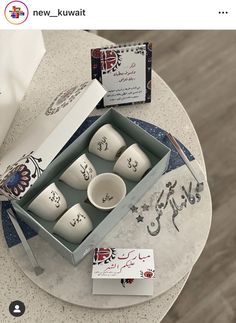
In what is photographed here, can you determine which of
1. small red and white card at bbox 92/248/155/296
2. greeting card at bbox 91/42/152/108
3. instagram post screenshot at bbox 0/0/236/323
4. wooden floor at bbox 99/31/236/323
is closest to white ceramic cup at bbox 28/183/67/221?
instagram post screenshot at bbox 0/0/236/323

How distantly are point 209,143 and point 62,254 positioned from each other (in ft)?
3.71

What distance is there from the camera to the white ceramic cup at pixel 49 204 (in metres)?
1.01

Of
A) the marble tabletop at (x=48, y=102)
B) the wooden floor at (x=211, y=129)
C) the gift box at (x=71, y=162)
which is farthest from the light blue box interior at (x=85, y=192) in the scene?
the wooden floor at (x=211, y=129)

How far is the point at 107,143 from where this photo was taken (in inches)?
43.1

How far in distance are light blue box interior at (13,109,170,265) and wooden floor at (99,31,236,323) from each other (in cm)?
79

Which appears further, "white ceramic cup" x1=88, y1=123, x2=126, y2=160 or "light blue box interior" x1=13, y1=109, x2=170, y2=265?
"white ceramic cup" x1=88, y1=123, x2=126, y2=160

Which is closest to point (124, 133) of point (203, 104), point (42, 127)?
point (42, 127)

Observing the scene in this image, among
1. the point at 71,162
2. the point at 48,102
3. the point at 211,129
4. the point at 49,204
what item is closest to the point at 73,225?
the point at 49,204
